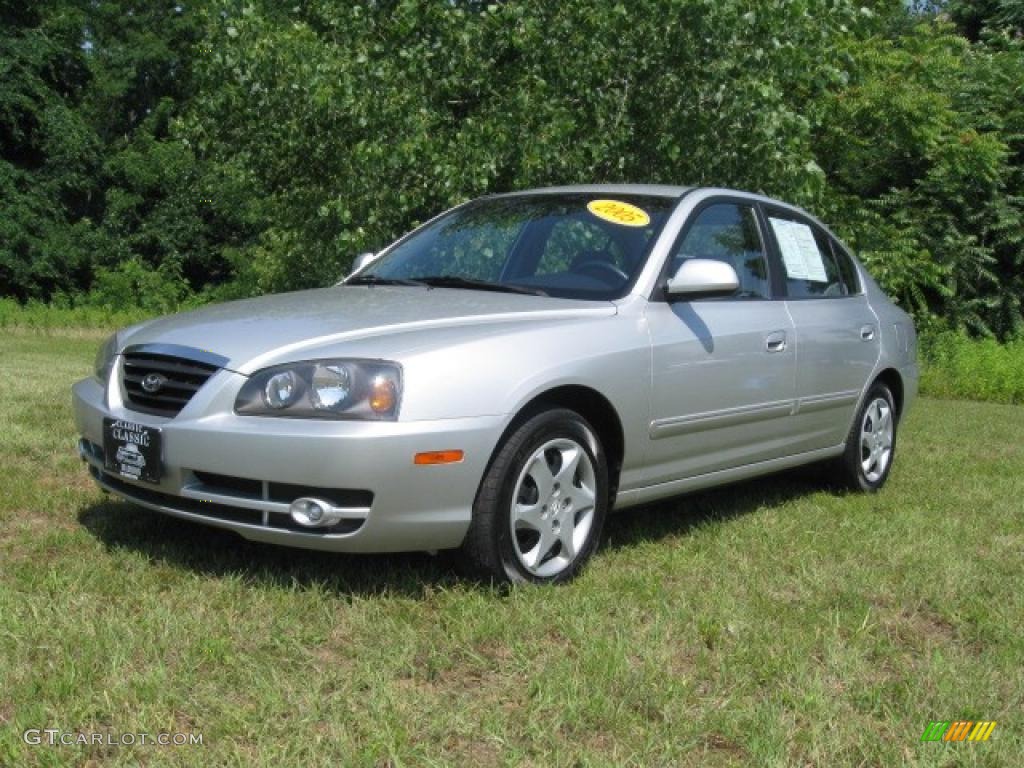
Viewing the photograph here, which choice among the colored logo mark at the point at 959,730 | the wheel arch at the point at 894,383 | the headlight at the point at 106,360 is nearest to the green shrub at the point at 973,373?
the wheel arch at the point at 894,383

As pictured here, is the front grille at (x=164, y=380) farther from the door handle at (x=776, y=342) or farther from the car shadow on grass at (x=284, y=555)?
the door handle at (x=776, y=342)

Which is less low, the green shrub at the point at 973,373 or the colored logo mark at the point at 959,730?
the colored logo mark at the point at 959,730

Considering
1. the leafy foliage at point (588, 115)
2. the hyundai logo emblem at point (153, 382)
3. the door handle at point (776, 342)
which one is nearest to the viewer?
the hyundai logo emblem at point (153, 382)

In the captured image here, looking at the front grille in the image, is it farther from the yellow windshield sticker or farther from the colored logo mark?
the colored logo mark

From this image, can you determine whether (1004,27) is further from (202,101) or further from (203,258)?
(203,258)

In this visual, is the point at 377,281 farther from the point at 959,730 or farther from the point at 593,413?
the point at 959,730

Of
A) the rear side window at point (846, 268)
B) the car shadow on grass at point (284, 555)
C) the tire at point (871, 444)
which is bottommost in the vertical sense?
the tire at point (871, 444)

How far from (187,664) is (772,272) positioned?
338 cm

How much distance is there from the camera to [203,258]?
32531 mm

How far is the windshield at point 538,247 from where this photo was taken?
15.3 ft

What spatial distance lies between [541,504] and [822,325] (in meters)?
2.20

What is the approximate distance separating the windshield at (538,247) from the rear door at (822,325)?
0.91 meters

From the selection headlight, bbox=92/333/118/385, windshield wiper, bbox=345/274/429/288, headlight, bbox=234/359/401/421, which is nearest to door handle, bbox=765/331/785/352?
windshield wiper, bbox=345/274/429/288

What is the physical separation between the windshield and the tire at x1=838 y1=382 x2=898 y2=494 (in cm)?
187
